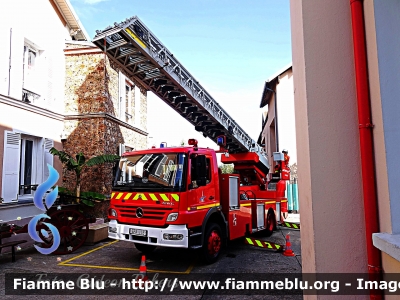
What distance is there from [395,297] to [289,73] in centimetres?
1795

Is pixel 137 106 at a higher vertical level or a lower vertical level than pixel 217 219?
higher

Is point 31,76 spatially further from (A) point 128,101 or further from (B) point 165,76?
(B) point 165,76

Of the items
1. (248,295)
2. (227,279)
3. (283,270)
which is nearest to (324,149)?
(248,295)

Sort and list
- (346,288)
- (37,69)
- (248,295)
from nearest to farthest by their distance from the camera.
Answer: (346,288), (248,295), (37,69)

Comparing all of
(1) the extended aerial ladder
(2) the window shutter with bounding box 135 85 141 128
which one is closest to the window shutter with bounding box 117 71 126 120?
(2) the window shutter with bounding box 135 85 141 128

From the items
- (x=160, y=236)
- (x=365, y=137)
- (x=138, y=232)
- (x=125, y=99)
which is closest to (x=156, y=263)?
(x=138, y=232)

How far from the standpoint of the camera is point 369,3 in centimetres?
258

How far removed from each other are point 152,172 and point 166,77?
9.35ft

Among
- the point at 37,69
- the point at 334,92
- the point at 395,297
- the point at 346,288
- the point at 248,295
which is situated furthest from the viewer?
the point at 37,69

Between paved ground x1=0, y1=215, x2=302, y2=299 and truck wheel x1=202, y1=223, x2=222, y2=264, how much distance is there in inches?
6.3

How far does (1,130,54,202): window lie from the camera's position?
795 cm

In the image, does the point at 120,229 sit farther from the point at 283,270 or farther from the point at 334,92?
the point at 334,92

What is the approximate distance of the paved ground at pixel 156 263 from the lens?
5625mm

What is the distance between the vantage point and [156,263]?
638 cm
